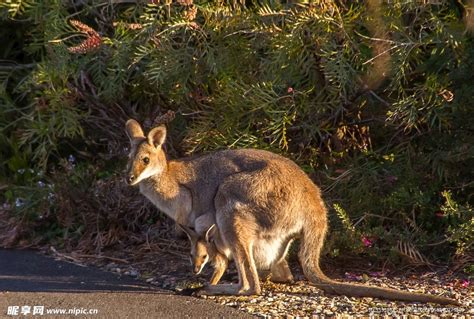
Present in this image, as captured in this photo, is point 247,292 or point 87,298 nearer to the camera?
point 87,298

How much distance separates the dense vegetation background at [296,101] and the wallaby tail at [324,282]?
64 cm

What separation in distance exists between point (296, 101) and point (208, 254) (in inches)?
71.6

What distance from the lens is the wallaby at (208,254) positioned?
811 centimetres

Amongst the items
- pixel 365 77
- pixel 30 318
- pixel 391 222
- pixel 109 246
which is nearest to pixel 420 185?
pixel 391 222

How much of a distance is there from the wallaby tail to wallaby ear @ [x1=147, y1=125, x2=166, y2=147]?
5.16 ft

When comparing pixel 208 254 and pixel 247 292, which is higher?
pixel 208 254

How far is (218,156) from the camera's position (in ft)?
28.1

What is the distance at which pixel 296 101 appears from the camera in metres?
9.11

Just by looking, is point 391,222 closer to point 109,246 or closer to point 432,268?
point 432,268

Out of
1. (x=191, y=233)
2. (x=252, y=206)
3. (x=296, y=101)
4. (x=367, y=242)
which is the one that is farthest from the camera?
(x=296, y=101)

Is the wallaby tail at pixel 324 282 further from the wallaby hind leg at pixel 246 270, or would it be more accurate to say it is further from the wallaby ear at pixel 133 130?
the wallaby ear at pixel 133 130

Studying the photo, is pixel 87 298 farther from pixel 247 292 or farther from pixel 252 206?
pixel 252 206

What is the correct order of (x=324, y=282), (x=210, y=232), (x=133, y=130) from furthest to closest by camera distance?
(x=133, y=130)
(x=210, y=232)
(x=324, y=282)

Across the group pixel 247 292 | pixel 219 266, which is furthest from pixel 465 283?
pixel 219 266
